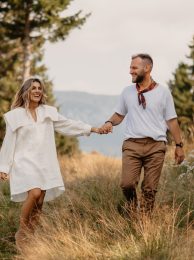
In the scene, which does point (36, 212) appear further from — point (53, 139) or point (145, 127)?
point (145, 127)

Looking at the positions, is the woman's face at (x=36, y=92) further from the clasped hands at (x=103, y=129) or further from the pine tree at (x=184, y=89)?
the pine tree at (x=184, y=89)

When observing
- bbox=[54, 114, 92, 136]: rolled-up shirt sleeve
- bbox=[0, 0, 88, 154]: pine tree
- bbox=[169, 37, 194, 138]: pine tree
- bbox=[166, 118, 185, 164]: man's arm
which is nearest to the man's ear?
bbox=[166, 118, 185, 164]: man's arm

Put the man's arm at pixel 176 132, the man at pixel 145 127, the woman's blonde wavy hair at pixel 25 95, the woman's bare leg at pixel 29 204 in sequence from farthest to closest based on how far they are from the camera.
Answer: the man's arm at pixel 176 132
the man at pixel 145 127
the woman's blonde wavy hair at pixel 25 95
the woman's bare leg at pixel 29 204

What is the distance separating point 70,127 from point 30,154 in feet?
2.09

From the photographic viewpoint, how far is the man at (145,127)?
6902 mm

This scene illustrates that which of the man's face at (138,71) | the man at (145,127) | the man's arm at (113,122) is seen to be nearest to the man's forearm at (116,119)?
the man's arm at (113,122)

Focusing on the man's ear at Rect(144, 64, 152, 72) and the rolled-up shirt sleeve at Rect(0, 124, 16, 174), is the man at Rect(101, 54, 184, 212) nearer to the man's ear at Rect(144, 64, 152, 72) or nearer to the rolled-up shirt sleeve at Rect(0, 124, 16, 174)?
the man's ear at Rect(144, 64, 152, 72)

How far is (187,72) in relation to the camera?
1442 inches

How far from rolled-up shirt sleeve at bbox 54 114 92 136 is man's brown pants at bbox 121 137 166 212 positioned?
51cm

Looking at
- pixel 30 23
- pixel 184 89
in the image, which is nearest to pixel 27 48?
pixel 30 23

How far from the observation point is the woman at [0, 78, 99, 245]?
656cm

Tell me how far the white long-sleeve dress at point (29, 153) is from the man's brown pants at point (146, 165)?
779 millimetres

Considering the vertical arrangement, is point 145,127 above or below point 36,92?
below

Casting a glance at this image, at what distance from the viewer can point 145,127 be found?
271 inches
